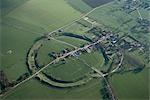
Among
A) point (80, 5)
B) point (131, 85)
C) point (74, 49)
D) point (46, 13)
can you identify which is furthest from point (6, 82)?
point (80, 5)

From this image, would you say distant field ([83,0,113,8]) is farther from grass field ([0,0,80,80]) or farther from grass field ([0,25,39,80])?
grass field ([0,25,39,80])

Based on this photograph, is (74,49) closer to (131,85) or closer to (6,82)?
(131,85)

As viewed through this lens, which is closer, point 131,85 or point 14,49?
point 131,85

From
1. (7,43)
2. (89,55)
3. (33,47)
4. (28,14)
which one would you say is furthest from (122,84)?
(28,14)

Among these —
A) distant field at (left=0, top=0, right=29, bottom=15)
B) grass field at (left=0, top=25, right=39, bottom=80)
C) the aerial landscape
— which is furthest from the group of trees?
distant field at (left=0, top=0, right=29, bottom=15)

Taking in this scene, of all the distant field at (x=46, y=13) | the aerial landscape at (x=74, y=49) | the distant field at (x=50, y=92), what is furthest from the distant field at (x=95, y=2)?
the distant field at (x=50, y=92)

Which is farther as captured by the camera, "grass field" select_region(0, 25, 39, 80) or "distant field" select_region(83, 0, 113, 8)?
"distant field" select_region(83, 0, 113, 8)

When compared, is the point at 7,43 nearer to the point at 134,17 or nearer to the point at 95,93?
the point at 95,93

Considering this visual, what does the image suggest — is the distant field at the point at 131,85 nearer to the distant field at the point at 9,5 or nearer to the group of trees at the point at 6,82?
the group of trees at the point at 6,82

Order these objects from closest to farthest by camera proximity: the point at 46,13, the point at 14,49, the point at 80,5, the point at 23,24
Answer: the point at 14,49, the point at 23,24, the point at 46,13, the point at 80,5

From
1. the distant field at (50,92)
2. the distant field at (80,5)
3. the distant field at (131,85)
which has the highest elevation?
the distant field at (80,5)
